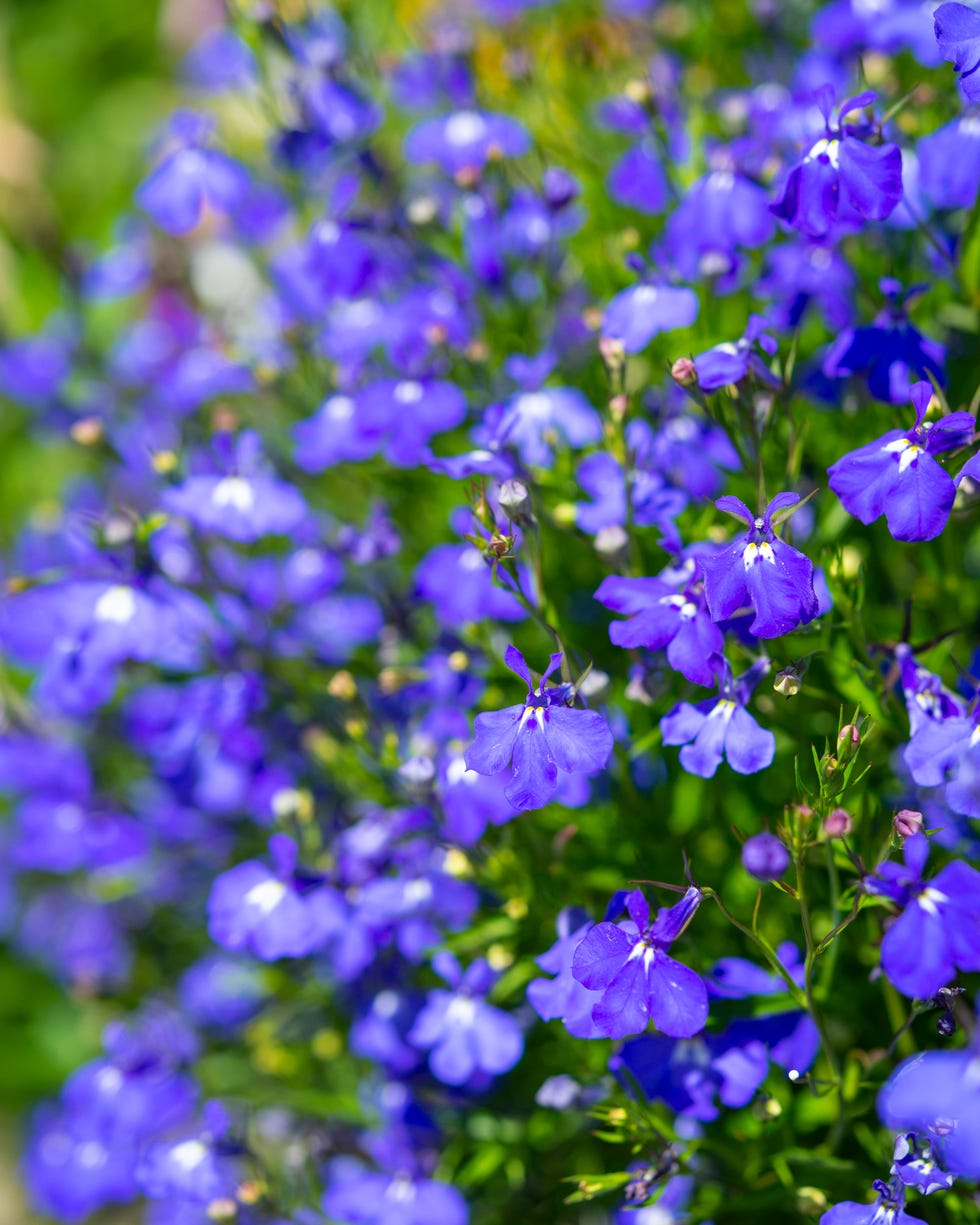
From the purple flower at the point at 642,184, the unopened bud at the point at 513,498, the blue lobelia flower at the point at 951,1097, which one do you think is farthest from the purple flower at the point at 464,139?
the blue lobelia flower at the point at 951,1097

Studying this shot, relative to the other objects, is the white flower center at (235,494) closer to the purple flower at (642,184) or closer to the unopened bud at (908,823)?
the purple flower at (642,184)

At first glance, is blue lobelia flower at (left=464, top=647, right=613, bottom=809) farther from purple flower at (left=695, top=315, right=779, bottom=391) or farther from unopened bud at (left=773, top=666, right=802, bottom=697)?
purple flower at (left=695, top=315, right=779, bottom=391)

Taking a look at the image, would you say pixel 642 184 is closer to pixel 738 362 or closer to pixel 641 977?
pixel 738 362

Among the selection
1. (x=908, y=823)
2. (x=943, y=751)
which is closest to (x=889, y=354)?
(x=943, y=751)

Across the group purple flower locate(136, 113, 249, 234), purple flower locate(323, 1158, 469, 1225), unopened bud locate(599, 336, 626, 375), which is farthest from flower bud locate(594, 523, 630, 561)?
purple flower locate(136, 113, 249, 234)

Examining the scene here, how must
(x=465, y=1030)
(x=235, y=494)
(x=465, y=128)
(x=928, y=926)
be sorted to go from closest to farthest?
1. (x=928, y=926)
2. (x=465, y=1030)
3. (x=235, y=494)
4. (x=465, y=128)

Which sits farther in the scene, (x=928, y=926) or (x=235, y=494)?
(x=235, y=494)

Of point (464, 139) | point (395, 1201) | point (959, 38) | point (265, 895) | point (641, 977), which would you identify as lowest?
point (395, 1201)
